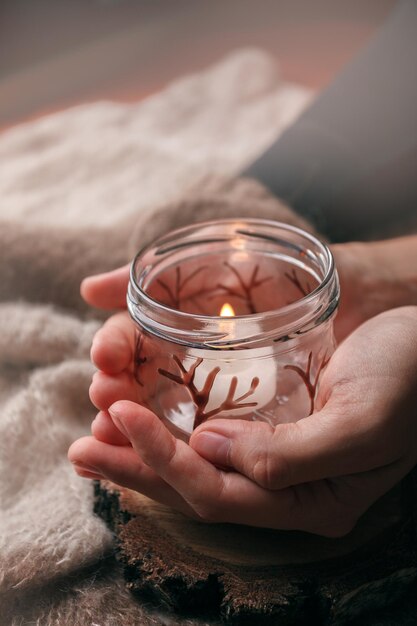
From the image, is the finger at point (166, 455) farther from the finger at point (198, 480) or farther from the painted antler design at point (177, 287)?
the painted antler design at point (177, 287)

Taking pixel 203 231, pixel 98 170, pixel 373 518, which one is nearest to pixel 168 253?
pixel 203 231

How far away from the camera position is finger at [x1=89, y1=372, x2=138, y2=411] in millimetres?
599

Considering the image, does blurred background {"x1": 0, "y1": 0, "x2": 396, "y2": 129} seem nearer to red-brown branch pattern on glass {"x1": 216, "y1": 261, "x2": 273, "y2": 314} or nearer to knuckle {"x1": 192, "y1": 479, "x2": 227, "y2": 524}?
red-brown branch pattern on glass {"x1": 216, "y1": 261, "x2": 273, "y2": 314}

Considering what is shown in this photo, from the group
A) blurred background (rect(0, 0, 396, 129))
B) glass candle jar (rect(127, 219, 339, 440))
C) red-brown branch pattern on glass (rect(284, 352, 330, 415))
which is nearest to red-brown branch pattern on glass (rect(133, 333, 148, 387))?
glass candle jar (rect(127, 219, 339, 440))

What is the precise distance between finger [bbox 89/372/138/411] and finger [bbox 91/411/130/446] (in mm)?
23

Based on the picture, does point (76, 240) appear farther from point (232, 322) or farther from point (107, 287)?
point (232, 322)

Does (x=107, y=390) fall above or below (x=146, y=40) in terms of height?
above

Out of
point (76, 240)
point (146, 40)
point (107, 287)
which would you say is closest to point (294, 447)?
point (107, 287)

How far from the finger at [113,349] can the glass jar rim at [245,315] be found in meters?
0.04

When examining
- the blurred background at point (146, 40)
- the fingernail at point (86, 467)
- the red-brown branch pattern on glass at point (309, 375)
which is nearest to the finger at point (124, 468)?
the fingernail at point (86, 467)

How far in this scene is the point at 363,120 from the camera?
102cm

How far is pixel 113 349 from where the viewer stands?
1.98 ft

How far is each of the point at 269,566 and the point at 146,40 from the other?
1.21 metres

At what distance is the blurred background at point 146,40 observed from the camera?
1.39 metres
